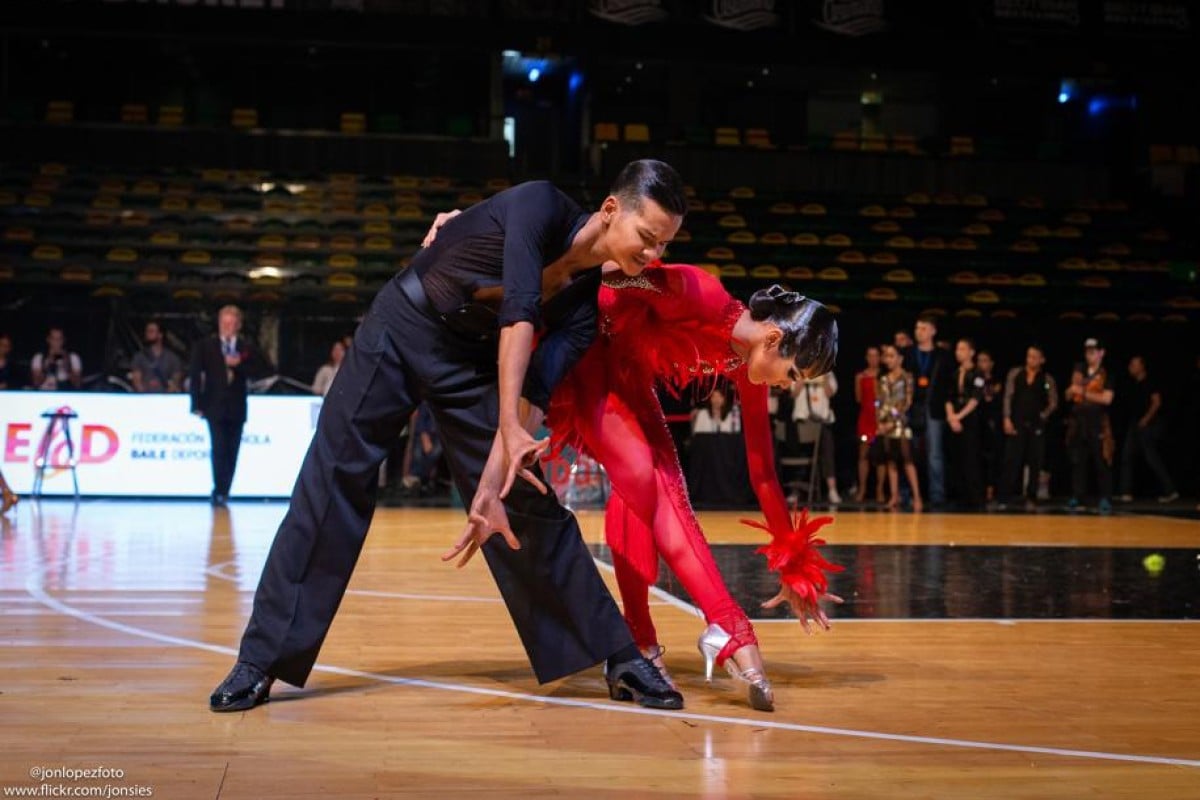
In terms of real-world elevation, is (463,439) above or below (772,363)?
below

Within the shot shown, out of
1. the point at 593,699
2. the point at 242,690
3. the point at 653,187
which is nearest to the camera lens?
the point at 653,187

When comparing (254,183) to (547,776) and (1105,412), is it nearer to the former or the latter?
(1105,412)

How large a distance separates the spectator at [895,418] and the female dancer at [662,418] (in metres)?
9.88

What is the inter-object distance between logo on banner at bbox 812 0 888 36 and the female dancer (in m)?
20.8

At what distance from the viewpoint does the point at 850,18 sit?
23719 mm

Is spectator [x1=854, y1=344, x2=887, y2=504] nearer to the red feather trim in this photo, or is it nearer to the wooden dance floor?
the wooden dance floor

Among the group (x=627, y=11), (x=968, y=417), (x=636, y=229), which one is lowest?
(x=968, y=417)

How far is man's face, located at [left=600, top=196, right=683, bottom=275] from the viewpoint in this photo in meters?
3.31

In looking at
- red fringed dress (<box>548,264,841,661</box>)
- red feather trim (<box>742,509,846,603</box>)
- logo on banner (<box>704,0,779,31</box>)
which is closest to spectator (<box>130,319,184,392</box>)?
red fringed dress (<box>548,264,841,661</box>)

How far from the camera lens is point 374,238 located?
761 inches

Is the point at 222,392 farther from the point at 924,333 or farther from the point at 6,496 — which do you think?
the point at 924,333

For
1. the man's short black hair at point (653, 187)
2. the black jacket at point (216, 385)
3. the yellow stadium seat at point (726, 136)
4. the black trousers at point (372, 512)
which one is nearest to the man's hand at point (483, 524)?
the black trousers at point (372, 512)

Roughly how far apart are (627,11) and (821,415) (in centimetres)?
1085

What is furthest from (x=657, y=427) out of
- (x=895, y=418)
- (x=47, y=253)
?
(x=47, y=253)
